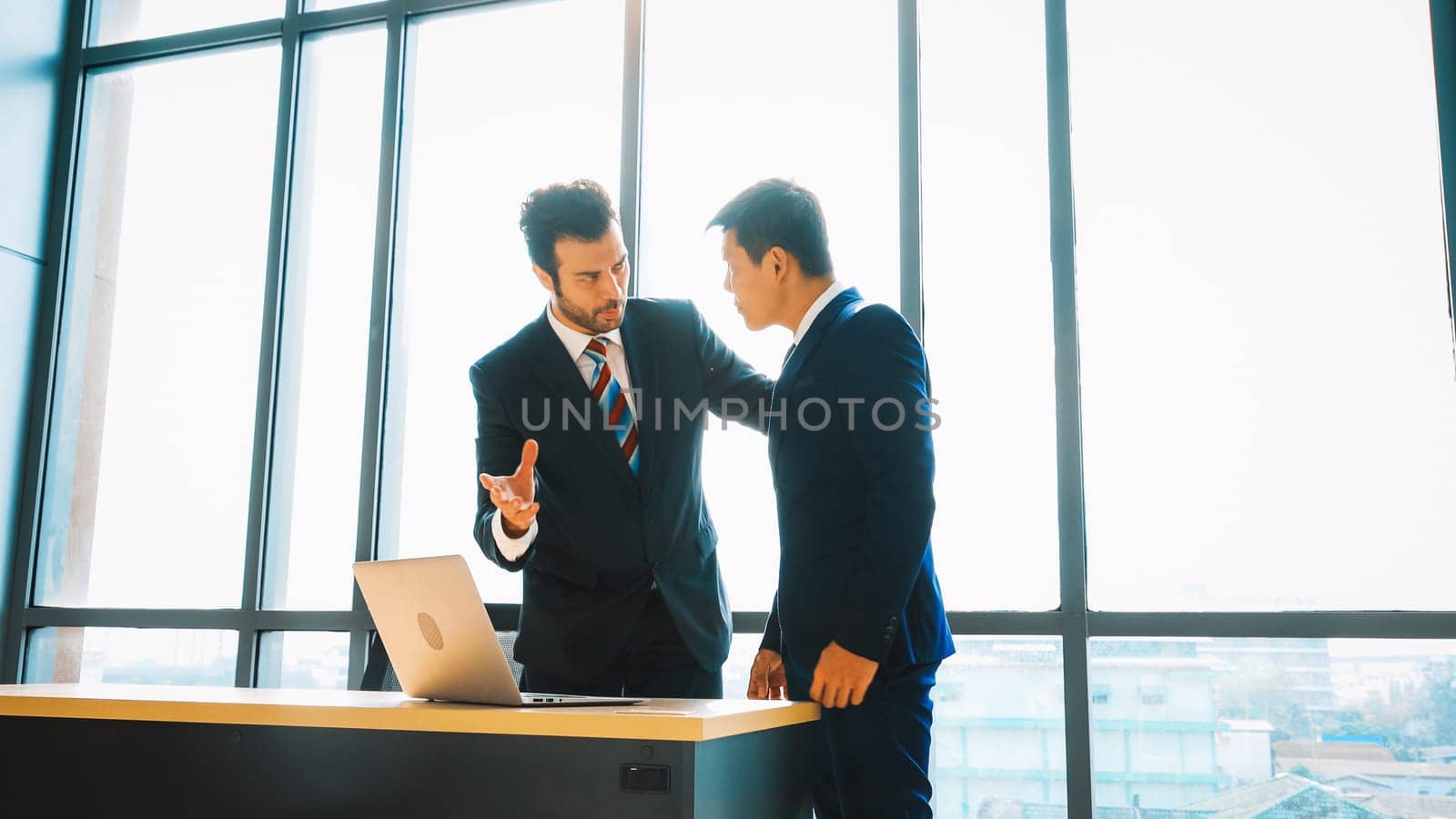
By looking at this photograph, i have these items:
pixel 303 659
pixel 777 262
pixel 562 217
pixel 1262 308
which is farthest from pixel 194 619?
pixel 1262 308

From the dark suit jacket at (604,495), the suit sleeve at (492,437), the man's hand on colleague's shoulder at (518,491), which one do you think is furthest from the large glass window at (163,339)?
the man's hand on colleague's shoulder at (518,491)

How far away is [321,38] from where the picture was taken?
3.77 m

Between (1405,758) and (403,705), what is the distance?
211 cm

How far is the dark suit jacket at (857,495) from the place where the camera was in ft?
5.87

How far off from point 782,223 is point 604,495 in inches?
26.1

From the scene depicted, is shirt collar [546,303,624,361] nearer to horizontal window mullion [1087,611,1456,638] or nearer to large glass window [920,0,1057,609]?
large glass window [920,0,1057,609]

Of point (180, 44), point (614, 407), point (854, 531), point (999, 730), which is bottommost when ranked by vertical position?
point (999, 730)

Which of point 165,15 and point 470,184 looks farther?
point 165,15

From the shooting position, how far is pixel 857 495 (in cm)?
190

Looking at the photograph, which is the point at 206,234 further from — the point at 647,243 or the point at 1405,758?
the point at 1405,758

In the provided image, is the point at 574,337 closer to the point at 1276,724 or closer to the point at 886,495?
the point at 886,495

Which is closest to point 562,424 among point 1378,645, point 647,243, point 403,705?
point 403,705

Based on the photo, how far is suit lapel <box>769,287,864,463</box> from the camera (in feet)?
6.47

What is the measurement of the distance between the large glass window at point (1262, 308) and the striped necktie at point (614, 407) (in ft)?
3.76
